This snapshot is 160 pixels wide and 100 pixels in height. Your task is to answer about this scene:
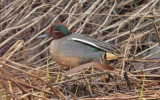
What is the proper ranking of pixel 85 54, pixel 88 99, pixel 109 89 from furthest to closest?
pixel 85 54 < pixel 109 89 < pixel 88 99

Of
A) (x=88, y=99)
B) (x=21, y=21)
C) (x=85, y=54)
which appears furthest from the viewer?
(x=21, y=21)

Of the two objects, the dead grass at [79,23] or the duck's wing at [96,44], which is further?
the dead grass at [79,23]

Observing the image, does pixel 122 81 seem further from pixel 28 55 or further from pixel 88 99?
pixel 28 55

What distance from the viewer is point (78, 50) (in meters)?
3.56

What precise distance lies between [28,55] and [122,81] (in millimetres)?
1957

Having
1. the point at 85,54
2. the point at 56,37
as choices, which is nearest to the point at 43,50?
the point at 56,37

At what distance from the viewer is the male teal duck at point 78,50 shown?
11.6 ft

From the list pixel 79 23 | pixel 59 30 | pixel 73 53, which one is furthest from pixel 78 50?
pixel 79 23

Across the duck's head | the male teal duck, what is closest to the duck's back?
the male teal duck

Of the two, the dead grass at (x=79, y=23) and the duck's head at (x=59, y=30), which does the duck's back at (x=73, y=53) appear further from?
the dead grass at (x=79, y=23)

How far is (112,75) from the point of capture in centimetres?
312

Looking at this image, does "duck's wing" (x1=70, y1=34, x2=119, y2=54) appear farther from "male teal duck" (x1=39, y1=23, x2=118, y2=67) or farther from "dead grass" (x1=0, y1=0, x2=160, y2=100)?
"dead grass" (x1=0, y1=0, x2=160, y2=100)

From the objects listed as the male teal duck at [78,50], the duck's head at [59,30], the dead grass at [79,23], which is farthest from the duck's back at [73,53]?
the dead grass at [79,23]

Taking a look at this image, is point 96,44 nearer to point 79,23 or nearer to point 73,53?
point 73,53
